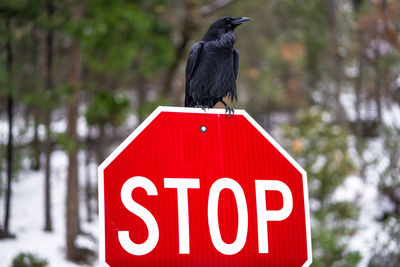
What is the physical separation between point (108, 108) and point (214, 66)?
32.0 feet

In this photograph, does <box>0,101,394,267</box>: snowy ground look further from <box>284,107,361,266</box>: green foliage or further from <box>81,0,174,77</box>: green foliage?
<box>81,0,174,77</box>: green foliage

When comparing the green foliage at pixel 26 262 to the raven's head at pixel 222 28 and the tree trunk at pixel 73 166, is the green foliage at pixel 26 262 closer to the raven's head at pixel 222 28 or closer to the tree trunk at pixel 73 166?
the tree trunk at pixel 73 166

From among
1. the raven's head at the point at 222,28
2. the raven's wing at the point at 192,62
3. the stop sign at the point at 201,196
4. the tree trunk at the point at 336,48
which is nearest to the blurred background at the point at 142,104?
the tree trunk at the point at 336,48

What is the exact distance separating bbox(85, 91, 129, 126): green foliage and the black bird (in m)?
9.21

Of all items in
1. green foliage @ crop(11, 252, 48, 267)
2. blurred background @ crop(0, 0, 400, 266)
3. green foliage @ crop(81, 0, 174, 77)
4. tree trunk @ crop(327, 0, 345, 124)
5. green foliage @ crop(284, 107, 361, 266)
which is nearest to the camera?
green foliage @ crop(11, 252, 48, 267)

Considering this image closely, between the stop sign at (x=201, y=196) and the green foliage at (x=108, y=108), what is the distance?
32.5 feet

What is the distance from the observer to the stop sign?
173 cm

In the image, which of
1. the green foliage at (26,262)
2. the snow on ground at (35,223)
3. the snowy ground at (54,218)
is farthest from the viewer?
the snow on ground at (35,223)

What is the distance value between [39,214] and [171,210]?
1598 cm

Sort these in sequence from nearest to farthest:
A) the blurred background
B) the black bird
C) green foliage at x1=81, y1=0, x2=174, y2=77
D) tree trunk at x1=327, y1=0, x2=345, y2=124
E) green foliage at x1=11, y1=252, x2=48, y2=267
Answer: the black bird, green foliage at x1=11, y1=252, x2=48, y2=267, green foliage at x1=81, y1=0, x2=174, y2=77, the blurred background, tree trunk at x1=327, y1=0, x2=345, y2=124

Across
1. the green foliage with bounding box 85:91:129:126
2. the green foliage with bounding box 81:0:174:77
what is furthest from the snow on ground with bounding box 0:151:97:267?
the green foliage with bounding box 81:0:174:77

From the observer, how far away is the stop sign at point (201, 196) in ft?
5.68

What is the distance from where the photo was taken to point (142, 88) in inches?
733

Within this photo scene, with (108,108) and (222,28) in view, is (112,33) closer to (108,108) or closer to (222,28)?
(108,108)
